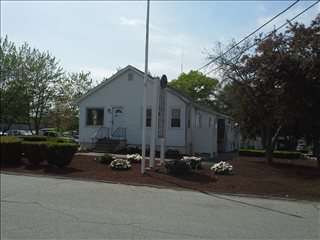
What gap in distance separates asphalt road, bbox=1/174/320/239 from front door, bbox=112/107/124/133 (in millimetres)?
15244

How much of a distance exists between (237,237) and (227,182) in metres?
7.26

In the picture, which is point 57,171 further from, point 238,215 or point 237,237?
point 237,237

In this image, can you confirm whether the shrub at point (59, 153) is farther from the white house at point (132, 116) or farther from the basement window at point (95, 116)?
the basement window at point (95, 116)

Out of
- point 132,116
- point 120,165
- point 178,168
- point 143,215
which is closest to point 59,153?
point 120,165

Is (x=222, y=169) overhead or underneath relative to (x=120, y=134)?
underneath

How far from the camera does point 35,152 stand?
→ 744 inches

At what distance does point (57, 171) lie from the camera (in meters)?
17.4

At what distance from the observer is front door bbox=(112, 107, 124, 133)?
28.6m

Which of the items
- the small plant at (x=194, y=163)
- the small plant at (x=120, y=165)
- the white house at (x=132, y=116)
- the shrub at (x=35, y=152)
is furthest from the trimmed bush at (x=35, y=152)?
the white house at (x=132, y=116)

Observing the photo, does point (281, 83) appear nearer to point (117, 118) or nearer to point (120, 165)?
point (120, 165)

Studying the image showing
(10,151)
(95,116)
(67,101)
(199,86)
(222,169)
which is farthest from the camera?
(199,86)

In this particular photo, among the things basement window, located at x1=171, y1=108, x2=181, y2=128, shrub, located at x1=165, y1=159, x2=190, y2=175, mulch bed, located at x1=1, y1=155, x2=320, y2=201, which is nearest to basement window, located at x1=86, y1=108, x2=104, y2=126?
basement window, located at x1=171, y1=108, x2=181, y2=128

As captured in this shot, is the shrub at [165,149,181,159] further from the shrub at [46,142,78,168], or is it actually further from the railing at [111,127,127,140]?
the shrub at [46,142,78,168]

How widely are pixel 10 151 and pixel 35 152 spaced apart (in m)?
1.61
